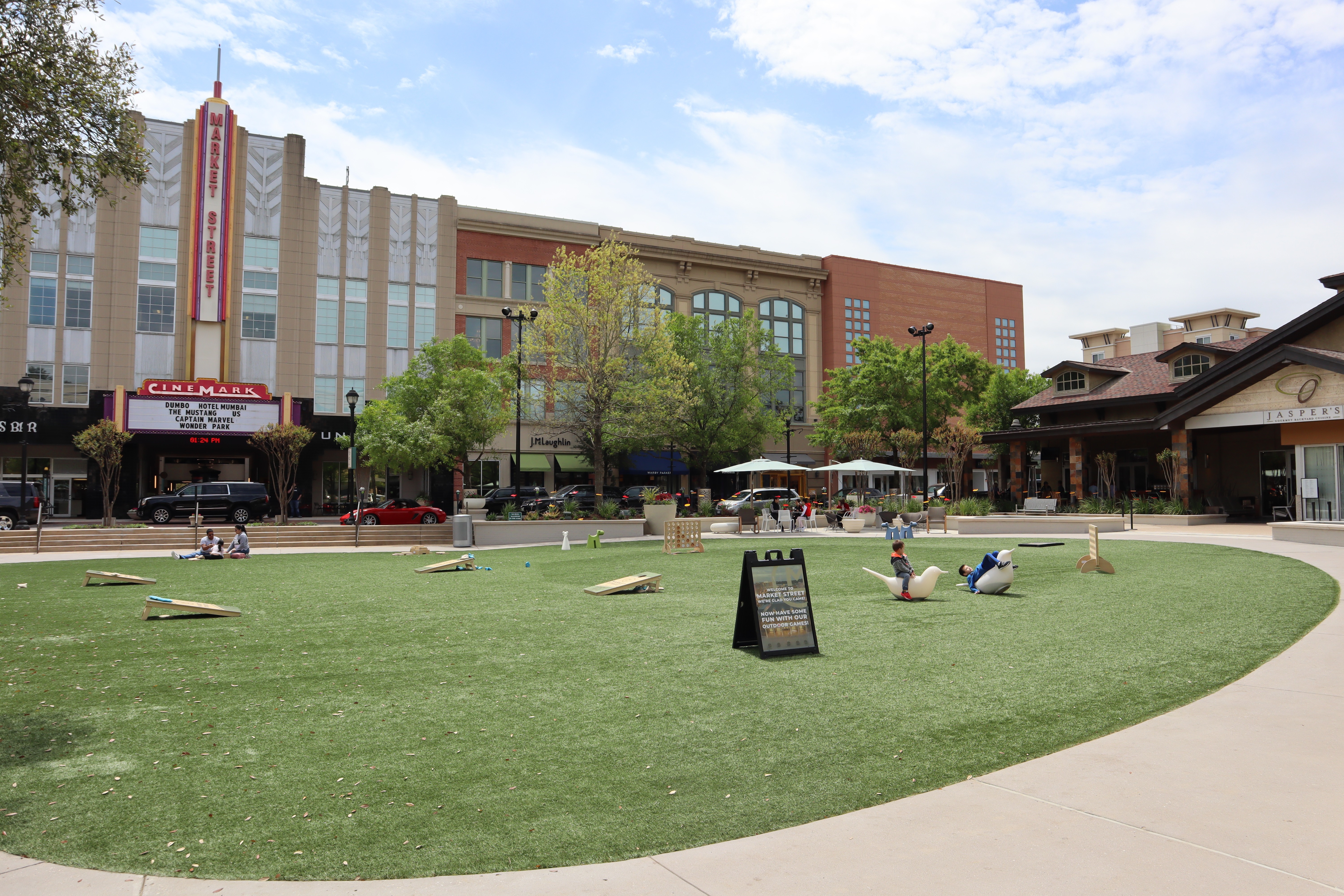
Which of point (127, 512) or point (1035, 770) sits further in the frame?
point (127, 512)

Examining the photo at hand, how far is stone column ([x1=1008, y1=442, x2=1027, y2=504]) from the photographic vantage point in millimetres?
39000

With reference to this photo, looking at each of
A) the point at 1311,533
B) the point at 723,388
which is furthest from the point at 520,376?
the point at 1311,533

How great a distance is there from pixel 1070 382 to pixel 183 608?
3867 centimetres

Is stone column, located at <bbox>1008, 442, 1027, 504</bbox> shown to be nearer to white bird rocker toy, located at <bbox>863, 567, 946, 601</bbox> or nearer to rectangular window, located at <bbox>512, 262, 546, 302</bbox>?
white bird rocker toy, located at <bbox>863, 567, 946, 601</bbox>

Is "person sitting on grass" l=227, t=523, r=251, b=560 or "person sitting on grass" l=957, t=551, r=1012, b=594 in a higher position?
"person sitting on grass" l=957, t=551, r=1012, b=594

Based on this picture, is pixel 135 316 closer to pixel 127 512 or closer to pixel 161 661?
pixel 127 512

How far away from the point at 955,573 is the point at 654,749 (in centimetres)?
1258

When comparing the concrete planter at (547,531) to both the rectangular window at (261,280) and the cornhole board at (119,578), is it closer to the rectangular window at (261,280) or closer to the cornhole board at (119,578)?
the cornhole board at (119,578)

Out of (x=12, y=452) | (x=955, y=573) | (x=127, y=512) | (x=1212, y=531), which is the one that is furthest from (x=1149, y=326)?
(x=12, y=452)

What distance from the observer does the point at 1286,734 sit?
219 inches

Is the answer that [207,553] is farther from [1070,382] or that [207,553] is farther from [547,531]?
[1070,382]

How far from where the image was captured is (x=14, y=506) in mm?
31625

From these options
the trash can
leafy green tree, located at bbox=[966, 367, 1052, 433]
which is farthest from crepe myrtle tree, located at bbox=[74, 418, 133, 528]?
leafy green tree, located at bbox=[966, 367, 1052, 433]

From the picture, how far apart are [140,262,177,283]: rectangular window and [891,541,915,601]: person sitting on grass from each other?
150 ft
